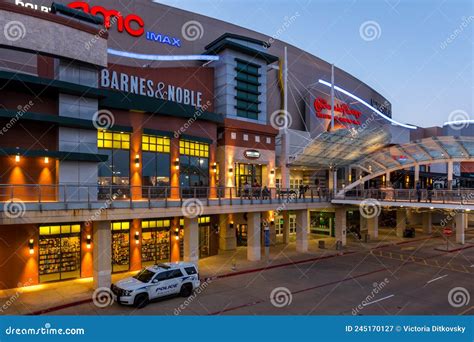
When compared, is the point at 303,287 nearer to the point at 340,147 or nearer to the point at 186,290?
the point at 186,290

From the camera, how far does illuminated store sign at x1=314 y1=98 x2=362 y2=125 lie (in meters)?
45.0

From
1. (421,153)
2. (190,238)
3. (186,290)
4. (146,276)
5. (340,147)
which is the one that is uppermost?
(340,147)

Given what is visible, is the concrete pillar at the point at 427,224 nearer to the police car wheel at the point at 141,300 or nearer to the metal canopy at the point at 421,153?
the metal canopy at the point at 421,153

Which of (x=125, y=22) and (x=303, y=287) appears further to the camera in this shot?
(x=125, y=22)

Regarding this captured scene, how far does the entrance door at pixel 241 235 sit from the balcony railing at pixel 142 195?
18.7 feet

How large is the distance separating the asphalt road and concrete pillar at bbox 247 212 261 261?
2.61m

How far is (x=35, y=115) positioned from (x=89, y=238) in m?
7.76

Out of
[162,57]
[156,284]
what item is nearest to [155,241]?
[156,284]

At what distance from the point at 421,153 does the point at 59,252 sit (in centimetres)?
2903

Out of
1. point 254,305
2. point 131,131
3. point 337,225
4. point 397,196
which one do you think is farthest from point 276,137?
point 254,305

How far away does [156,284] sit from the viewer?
56.4 ft

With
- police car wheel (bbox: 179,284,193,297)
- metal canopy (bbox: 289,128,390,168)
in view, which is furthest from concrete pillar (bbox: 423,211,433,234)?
Answer: police car wheel (bbox: 179,284,193,297)

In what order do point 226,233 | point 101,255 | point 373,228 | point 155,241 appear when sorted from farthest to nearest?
point 373,228
point 226,233
point 155,241
point 101,255

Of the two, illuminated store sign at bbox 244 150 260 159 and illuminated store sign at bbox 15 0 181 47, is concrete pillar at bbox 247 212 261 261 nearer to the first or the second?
illuminated store sign at bbox 244 150 260 159
